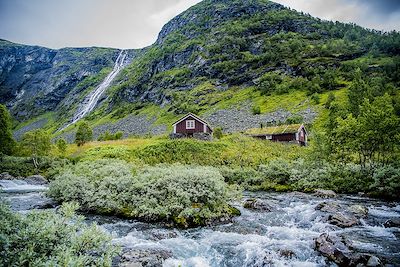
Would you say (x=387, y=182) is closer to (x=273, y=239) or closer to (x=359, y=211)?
(x=359, y=211)

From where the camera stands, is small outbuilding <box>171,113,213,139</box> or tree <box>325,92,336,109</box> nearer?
small outbuilding <box>171,113,213,139</box>

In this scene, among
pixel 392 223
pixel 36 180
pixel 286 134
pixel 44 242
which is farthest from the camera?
pixel 286 134

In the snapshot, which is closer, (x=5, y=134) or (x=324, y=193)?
(x=324, y=193)

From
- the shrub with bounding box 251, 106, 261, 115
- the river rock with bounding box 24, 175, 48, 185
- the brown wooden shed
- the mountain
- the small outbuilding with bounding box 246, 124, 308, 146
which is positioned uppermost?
the mountain

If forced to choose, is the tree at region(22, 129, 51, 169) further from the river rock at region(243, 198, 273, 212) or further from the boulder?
the boulder

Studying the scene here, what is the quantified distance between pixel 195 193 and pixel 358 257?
427 inches

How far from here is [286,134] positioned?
251 feet

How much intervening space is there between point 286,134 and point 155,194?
199 feet

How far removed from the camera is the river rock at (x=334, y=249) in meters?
12.8

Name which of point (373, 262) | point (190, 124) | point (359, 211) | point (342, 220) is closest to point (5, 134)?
point (190, 124)

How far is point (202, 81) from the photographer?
159 meters

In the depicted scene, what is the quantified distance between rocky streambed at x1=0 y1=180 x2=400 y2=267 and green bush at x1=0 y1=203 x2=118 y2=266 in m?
3.08

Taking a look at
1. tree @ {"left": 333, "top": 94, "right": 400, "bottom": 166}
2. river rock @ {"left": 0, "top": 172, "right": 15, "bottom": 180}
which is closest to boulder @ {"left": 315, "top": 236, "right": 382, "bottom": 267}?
tree @ {"left": 333, "top": 94, "right": 400, "bottom": 166}

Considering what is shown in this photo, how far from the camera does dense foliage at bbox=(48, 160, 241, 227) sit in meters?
19.9
